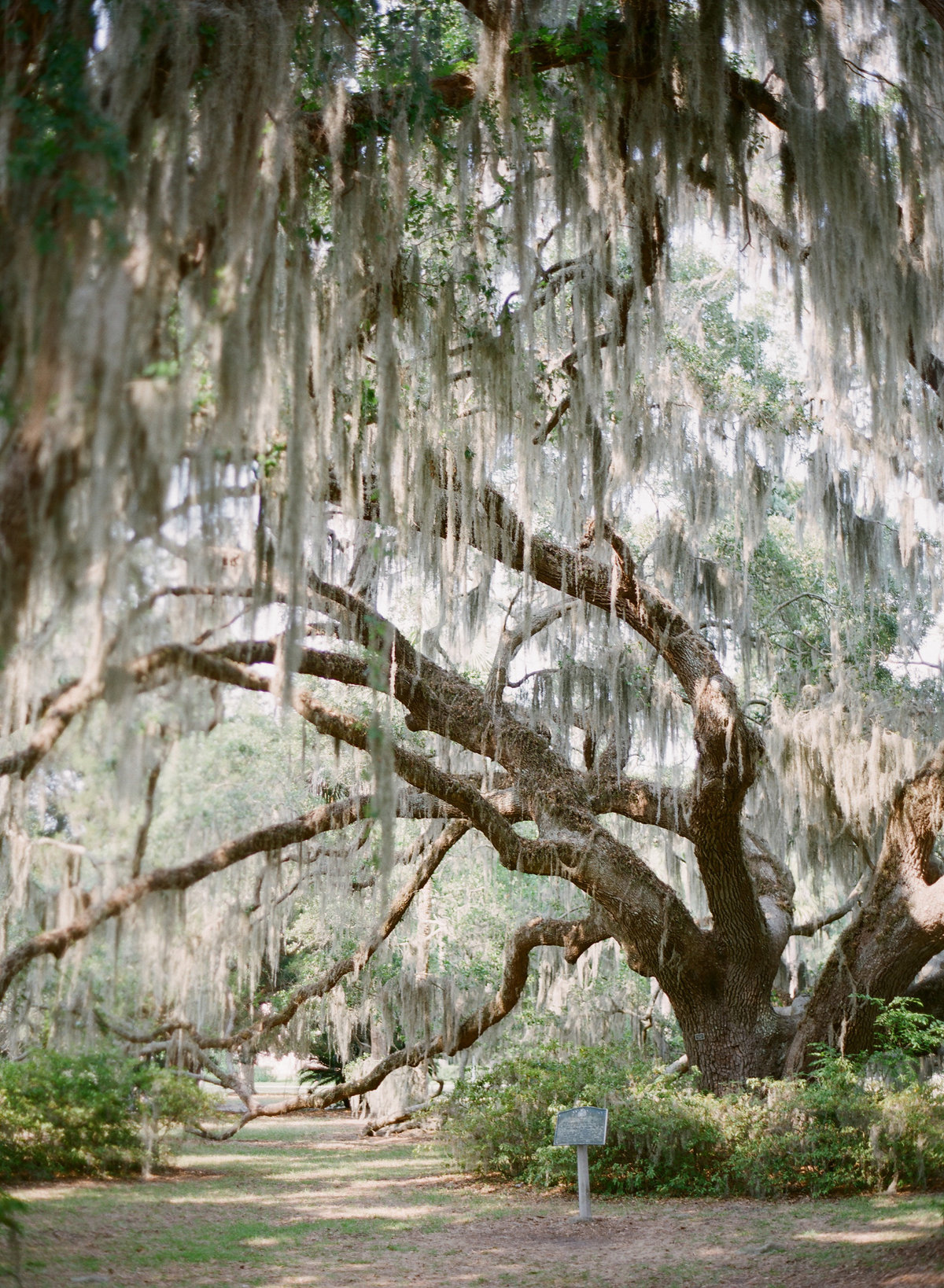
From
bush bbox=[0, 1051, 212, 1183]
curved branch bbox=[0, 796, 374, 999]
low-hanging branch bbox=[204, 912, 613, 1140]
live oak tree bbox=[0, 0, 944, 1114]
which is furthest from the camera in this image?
low-hanging branch bbox=[204, 912, 613, 1140]

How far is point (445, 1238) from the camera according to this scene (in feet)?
21.6

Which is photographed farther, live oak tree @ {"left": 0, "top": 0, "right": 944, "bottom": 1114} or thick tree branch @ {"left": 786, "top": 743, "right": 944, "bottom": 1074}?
thick tree branch @ {"left": 786, "top": 743, "right": 944, "bottom": 1074}

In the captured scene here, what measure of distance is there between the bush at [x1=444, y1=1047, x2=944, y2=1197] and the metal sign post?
914 millimetres

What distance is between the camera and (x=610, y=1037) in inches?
523

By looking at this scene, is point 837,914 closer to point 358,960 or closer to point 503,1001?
point 503,1001

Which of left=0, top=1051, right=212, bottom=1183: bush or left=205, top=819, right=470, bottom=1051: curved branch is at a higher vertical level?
left=205, top=819, right=470, bottom=1051: curved branch

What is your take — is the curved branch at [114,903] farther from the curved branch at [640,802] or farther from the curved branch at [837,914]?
the curved branch at [837,914]

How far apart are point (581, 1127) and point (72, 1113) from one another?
13.1 feet

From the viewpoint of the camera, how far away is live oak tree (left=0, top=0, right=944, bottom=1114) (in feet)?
10.9

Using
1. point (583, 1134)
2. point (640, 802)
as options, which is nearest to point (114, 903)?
point (583, 1134)

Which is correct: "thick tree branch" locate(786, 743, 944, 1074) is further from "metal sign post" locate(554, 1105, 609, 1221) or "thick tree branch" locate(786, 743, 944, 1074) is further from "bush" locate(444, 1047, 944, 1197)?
"metal sign post" locate(554, 1105, 609, 1221)

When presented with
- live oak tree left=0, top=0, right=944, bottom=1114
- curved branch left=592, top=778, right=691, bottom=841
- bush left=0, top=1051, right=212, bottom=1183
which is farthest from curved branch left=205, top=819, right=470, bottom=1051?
curved branch left=592, top=778, right=691, bottom=841

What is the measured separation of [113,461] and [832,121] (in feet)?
14.3

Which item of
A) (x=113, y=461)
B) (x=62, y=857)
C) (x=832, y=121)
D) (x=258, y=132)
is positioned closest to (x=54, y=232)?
(x=113, y=461)
